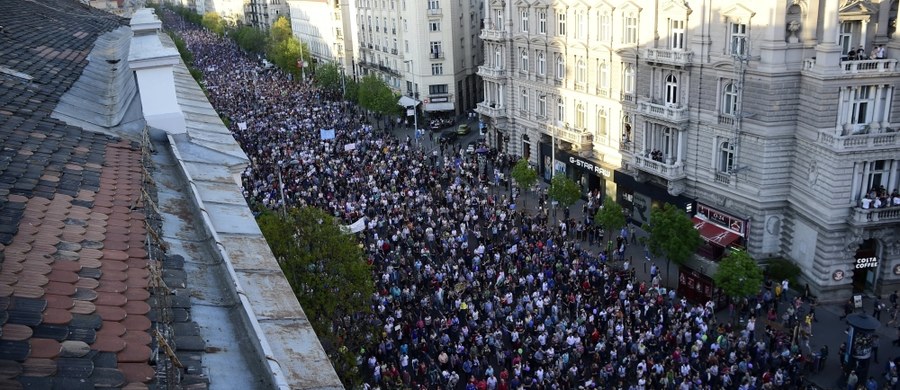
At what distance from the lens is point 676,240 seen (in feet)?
120

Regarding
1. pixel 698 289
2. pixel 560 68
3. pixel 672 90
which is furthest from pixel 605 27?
pixel 698 289

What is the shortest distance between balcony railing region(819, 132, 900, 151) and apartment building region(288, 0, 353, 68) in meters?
80.8

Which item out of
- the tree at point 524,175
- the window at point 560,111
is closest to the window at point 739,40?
the tree at point 524,175

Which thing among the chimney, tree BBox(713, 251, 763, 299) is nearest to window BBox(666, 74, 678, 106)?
tree BBox(713, 251, 763, 299)

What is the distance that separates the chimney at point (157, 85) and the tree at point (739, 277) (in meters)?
25.4

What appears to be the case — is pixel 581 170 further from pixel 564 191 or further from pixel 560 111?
pixel 564 191

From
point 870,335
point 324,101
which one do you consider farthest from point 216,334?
point 324,101

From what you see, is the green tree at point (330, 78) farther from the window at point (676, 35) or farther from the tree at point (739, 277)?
the tree at point (739, 277)

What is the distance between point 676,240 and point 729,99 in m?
8.90

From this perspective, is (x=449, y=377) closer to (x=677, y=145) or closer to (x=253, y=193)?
(x=677, y=145)

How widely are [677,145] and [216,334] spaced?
127 feet

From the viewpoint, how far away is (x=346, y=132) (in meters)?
73.1

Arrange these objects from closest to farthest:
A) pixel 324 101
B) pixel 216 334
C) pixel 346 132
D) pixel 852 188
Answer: pixel 216 334, pixel 852 188, pixel 346 132, pixel 324 101

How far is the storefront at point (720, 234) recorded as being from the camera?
39469mm
